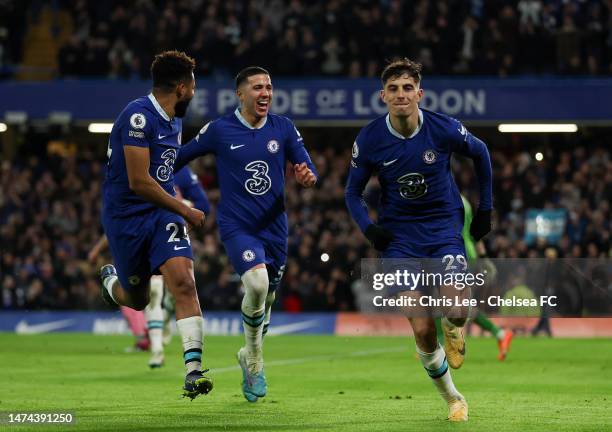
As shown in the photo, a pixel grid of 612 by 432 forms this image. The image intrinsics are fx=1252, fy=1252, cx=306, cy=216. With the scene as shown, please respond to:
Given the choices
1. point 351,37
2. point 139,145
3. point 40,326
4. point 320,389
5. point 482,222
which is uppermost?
point 351,37

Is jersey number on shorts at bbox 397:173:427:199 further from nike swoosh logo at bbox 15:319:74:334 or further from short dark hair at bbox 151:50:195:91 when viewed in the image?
nike swoosh logo at bbox 15:319:74:334

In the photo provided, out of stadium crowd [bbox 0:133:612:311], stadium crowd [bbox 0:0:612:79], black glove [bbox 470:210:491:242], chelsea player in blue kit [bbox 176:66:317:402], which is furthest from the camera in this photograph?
stadium crowd [bbox 0:0:612:79]

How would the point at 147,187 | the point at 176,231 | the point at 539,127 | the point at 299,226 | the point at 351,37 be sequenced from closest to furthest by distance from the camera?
1. the point at 147,187
2. the point at 176,231
3. the point at 299,226
4. the point at 351,37
5. the point at 539,127

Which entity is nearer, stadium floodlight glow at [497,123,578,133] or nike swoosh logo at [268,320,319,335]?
nike swoosh logo at [268,320,319,335]

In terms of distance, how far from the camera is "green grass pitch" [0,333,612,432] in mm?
8719

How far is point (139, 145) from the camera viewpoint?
9.02 meters

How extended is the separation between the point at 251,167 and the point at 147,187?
5.87 ft

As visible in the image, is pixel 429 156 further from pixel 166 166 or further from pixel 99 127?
pixel 99 127

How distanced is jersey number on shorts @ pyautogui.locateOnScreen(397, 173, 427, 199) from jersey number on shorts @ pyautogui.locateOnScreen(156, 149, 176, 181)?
68.0 inches

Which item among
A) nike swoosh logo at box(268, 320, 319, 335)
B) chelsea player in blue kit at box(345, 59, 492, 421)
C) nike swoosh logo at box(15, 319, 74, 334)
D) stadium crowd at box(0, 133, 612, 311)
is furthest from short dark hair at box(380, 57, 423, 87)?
nike swoosh logo at box(15, 319, 74, 334)

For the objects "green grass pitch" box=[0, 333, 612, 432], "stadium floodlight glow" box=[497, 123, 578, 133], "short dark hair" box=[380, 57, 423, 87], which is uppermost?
"stadium floodlight glow" box=[497, 123, 578, 133]

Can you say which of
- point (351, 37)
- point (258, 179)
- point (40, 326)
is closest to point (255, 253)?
point (258, 179)

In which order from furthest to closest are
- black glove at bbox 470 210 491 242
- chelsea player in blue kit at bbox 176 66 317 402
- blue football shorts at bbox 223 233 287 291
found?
chelsea player in blue kit at bbox 176 66 317 402 → blue football shorts at bbox 223 233 287 291 → black glove at bbox 470 210 491 242

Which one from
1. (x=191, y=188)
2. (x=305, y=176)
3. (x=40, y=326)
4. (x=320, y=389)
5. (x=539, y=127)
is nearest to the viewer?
(x=305, y=176)
